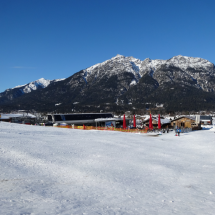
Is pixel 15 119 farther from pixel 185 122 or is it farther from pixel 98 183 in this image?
pixel 98 183

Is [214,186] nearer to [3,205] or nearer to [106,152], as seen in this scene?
[106,152]

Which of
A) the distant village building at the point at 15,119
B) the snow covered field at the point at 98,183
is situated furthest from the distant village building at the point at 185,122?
the distant village building at the point at 15,119

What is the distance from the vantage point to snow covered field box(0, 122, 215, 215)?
6816mm

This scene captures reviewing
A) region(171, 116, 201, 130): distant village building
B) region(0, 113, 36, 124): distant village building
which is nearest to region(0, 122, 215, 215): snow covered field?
region(171, 116, 201, 130): distant village building

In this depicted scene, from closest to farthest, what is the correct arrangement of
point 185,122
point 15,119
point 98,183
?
1. point 98,183
2. point 185,122
3. point 15,119

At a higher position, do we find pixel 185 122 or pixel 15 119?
pixel 185 122

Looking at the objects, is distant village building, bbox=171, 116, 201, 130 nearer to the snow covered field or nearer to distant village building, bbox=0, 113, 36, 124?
the snow covered field

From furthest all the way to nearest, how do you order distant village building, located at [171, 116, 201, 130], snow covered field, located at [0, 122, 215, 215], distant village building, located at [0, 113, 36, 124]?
distant village building, located at [0, 113, 36, 124]
distant village building, located at [171, 116, 201, 130]
snow covered field, located at [0, 122, 215, 215]

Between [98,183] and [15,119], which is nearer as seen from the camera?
[98,183]

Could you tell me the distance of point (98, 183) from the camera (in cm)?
916

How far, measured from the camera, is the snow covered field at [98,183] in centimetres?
682

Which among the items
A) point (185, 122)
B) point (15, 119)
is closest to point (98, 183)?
point (185, 122)

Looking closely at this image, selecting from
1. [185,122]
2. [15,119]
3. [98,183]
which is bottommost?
[98,183]

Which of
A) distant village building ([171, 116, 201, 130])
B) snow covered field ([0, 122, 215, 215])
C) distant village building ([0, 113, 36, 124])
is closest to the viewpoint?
snow covered field ([0, 122, 215, 215])
